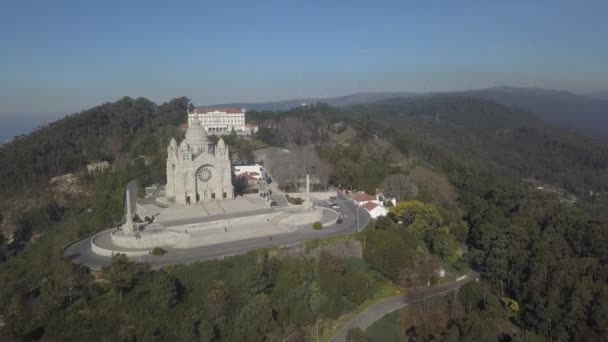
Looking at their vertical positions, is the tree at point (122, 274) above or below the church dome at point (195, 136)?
below

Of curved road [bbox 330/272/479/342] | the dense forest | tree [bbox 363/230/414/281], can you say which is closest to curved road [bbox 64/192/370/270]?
the dense forest

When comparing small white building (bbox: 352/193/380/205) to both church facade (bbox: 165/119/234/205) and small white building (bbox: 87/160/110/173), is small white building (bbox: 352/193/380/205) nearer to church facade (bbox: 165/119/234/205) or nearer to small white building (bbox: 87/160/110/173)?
church facade (bbox: 165/119/234/205)

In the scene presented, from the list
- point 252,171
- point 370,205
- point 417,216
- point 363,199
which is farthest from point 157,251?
point 252,171

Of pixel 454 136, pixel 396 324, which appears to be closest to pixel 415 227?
pixel 396 324

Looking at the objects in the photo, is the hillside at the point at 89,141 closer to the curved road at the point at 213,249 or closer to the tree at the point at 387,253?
the curved road at the point at 213,249

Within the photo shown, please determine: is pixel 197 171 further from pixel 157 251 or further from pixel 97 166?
pixel 97 166

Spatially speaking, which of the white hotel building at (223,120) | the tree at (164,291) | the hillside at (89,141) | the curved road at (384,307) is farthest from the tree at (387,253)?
the white hotel building at (223,120)
